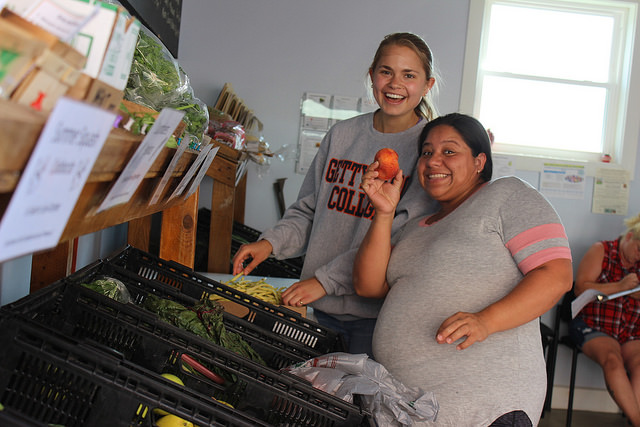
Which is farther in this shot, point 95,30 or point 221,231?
point 221,231

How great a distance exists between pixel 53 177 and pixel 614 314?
12.8 ft

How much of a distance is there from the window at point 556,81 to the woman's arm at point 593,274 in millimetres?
632

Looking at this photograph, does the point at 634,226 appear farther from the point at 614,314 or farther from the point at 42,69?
the point at 42,69

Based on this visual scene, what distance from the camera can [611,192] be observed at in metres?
4.23

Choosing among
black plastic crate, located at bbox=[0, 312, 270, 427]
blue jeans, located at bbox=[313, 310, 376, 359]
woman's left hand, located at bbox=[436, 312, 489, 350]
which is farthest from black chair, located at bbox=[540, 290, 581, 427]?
black plastic crate, located at bbox=[0, 312, 270, 427]

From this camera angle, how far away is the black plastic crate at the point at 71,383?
82 cm

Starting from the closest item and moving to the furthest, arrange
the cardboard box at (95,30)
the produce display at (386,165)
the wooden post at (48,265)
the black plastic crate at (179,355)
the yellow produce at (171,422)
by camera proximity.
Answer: the cardboard box at (95,30), the yellow produce at (171,422), the black plastic crate at (179,355), the wooden post at (48,265), the produce display at (386,165)

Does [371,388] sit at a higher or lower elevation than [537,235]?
lower

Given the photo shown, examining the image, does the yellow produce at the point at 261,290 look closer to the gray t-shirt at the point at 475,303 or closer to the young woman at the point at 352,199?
the young woman at the point at 352,199

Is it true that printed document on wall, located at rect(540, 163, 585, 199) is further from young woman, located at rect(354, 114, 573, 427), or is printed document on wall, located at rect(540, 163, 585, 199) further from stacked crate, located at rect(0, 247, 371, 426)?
stacked crate, located at rect(0, 247, 371, 426)

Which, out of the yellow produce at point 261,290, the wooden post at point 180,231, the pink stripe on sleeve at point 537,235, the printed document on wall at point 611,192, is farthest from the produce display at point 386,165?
the printed document on wall at point 611,192

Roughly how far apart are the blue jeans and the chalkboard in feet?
4.18

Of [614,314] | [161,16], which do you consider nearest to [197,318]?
[161,16]

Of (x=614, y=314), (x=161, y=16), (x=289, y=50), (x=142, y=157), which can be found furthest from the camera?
(x=289, y=50)
